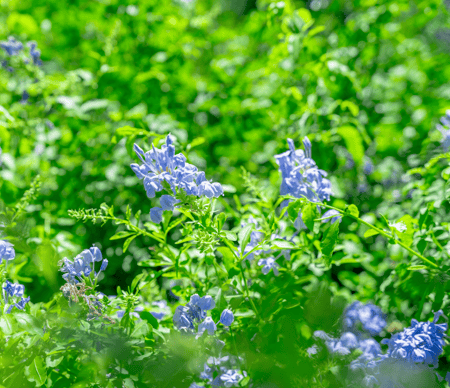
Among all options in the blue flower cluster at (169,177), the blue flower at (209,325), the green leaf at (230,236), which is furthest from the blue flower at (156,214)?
the blue flower at (209,325)

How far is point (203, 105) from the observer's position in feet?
7.95

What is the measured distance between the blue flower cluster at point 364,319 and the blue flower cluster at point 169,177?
3.10 ft

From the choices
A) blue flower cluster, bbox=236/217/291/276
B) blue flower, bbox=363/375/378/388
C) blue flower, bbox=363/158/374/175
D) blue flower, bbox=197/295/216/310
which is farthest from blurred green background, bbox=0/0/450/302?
blue flower, bbox=363/375/378/388

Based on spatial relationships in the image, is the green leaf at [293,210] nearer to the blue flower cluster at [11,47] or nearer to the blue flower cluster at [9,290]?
the blue flower cluster at [9,290]

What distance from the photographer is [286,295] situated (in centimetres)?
133

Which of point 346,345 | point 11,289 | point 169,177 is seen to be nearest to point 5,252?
point 11,289

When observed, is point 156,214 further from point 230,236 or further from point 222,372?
point 222,372

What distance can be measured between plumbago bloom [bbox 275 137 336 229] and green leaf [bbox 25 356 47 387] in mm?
890

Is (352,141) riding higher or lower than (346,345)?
higher

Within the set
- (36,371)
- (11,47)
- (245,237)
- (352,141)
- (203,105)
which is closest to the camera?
(36,371)

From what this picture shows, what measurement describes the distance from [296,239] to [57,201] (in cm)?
143

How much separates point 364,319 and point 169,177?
1136 mm

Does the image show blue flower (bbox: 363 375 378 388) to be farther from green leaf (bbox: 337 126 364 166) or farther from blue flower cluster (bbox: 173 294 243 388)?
green leaf (bbox: 337 126 364 166)

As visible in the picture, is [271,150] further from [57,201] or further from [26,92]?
[26,92]
